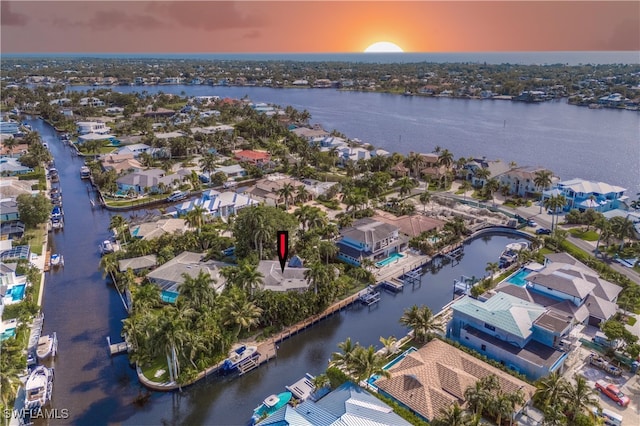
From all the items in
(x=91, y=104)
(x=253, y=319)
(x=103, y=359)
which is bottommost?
(x=103, y=359)

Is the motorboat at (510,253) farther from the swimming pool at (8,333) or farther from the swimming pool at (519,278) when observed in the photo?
the swimming pool at (8,333)

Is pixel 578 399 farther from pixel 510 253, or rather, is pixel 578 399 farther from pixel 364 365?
pixel 510 253

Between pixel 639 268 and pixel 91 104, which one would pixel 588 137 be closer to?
pixel 639 268

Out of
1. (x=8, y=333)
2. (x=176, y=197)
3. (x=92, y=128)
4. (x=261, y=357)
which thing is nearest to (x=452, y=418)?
(x=261, y=357)

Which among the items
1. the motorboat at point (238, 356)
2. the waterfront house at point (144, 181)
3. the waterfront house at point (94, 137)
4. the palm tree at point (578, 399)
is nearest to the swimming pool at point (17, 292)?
the motorboat at point (238, 356)

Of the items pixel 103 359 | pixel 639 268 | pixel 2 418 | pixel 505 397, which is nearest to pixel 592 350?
pixel 505 397
